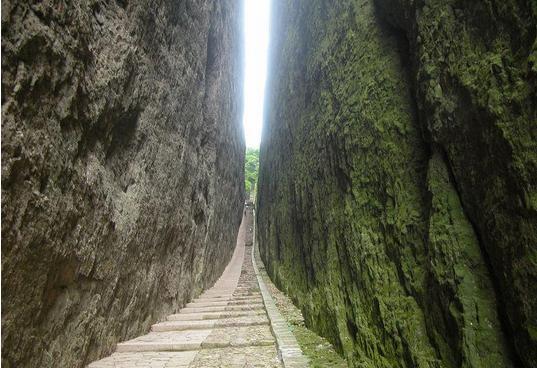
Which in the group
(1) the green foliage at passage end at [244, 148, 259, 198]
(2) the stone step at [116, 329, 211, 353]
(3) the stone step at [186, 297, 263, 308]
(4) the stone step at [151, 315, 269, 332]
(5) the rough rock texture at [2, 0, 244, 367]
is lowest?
(2) the stone step at [116, 329, 211, 353]

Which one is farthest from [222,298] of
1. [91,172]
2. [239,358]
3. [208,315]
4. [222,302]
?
[91,172]

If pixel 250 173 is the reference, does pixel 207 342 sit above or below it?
below

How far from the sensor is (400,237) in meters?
3.50

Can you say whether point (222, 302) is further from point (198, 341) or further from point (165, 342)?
point (165, 342)

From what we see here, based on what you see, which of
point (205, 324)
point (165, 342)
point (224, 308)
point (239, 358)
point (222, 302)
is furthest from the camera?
point (222, 302)

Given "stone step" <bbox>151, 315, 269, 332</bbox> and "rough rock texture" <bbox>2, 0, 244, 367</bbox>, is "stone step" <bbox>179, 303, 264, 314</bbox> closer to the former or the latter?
"rough rock texture" <bbox>2, 0, 244, 367</bbox>

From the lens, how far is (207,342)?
223 inches

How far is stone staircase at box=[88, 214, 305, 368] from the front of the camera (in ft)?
15.9

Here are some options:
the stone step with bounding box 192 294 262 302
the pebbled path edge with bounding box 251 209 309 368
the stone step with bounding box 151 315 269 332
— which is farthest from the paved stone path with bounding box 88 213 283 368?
the stone step with bounding box 192 294 262 302

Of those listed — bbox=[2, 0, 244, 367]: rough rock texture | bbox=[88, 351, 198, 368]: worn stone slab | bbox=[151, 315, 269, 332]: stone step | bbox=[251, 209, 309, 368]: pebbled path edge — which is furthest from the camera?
bbox=[151, 315, 269, 332]: stone step

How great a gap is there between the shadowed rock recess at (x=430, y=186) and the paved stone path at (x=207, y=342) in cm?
108

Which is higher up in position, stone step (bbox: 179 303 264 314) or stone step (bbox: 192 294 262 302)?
stone step (bbox: 192 294 262 302)

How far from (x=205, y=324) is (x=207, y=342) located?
124 cm

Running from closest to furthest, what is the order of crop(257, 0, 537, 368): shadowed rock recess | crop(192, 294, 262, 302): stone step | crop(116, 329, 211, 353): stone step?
1. crop(257, 0, 537, 368): shadowed rock recess
2. crop(116, 329, 211, 353): stone step
3. crop(192, 294, 262, 302): stone step
